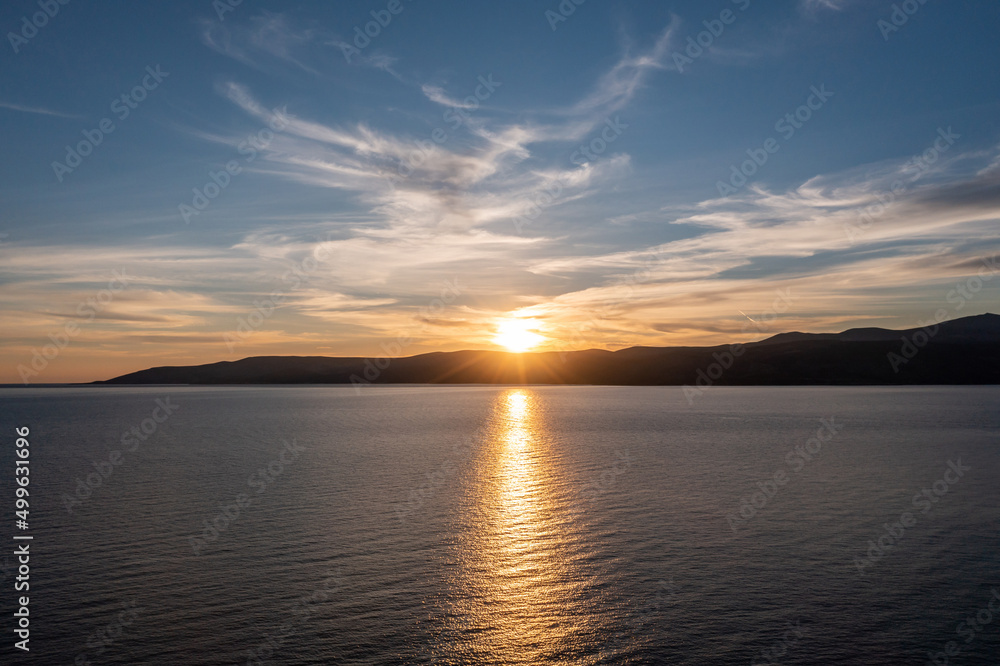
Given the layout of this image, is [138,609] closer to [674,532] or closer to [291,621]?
[291,621]

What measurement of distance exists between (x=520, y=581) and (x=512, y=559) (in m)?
3.46

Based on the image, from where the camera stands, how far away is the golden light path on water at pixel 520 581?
22156 mm

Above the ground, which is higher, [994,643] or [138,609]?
[138,609]

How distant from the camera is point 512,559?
32.0 m

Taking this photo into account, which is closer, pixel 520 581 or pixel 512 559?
pixel 520 581

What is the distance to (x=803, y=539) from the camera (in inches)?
1377

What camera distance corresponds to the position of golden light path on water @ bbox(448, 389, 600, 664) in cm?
2216

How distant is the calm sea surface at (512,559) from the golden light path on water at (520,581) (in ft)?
0.43

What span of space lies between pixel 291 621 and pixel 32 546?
20554 millimetres

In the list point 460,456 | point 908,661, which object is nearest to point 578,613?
point 908,661

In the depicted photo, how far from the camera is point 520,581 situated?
2859 cm

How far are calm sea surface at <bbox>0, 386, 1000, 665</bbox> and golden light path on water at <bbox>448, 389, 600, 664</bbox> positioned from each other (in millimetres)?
132

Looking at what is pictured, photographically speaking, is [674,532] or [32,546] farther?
[674,532]

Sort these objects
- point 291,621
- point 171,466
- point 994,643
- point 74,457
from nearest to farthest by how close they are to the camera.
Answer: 1. point 994,643
2. point 291,621
3. point 171,466
4. point 74,457
